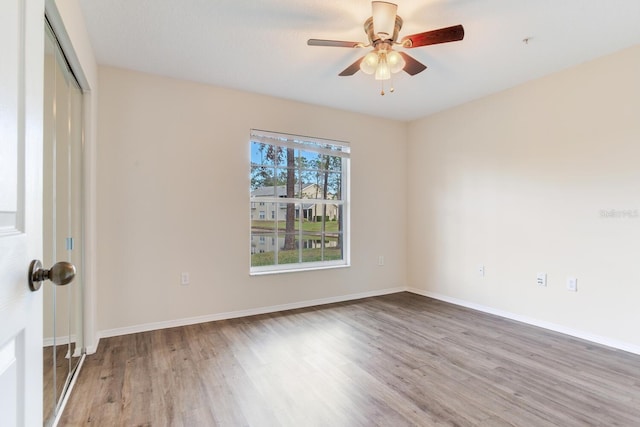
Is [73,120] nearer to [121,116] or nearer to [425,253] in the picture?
[121,116]

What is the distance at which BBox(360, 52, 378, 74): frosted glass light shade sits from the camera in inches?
88.3

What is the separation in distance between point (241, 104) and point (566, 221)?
3503mm

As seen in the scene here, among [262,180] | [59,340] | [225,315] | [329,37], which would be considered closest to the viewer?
[59,340]

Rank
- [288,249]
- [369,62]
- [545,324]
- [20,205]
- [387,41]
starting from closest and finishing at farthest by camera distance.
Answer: [20,205] → [387,41] → [369,62] → [545,324] → [288,249]

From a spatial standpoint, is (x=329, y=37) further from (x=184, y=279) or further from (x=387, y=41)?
(x=184, y=279)

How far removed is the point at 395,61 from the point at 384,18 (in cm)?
35

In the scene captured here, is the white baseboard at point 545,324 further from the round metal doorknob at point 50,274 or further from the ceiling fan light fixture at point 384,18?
the round metal doorknob at point 50,274

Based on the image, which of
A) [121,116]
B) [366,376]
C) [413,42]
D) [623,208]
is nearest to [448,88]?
[413,42]

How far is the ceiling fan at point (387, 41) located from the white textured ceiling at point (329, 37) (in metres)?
0.21

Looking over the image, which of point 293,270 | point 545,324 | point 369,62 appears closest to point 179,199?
point 293,270

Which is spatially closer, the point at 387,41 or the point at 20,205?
the point at 20,205

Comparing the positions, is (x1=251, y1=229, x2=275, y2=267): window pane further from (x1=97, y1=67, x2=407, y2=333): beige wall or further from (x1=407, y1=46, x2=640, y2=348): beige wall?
(x1=407, y1=46, x2=640, y2=348): beige wall

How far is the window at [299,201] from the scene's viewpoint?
3740 mm

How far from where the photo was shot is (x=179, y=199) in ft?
10.5
